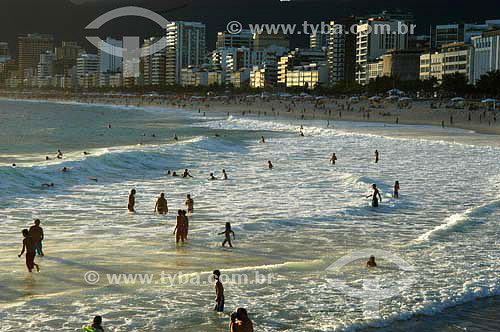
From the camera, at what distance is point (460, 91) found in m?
92.4

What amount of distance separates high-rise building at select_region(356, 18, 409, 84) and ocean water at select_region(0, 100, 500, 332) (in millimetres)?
123200

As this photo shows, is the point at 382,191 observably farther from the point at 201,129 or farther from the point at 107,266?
the point at 201,129

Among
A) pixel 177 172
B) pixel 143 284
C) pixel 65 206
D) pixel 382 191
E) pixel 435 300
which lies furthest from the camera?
pixel 177 172

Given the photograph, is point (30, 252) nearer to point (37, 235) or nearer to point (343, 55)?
point (37, 235)

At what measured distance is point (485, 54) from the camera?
9956 centimetres

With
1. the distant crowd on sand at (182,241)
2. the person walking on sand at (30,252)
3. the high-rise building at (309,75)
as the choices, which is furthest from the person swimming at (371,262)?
the high-rise building at (309,75)

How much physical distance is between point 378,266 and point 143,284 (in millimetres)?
4648

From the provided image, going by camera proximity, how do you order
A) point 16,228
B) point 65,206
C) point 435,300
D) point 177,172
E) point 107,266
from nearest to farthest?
point 435,300
point 107,266
point 16,228
point 65,206
point 177,172

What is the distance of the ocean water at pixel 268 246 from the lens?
1084 centimetres

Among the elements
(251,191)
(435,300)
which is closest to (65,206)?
(251,191)

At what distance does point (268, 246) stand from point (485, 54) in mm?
92579

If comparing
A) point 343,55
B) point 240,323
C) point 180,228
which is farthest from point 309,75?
point 240,323

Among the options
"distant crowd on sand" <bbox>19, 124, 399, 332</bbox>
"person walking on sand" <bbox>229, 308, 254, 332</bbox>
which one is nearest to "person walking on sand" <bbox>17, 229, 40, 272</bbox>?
"distant crowd on sand" <bbox>19, 124, 399, 332</bbox>

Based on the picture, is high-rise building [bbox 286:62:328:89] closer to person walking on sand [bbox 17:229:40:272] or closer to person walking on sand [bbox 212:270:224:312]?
person walking on sand [bbox 17:229:40:272]
